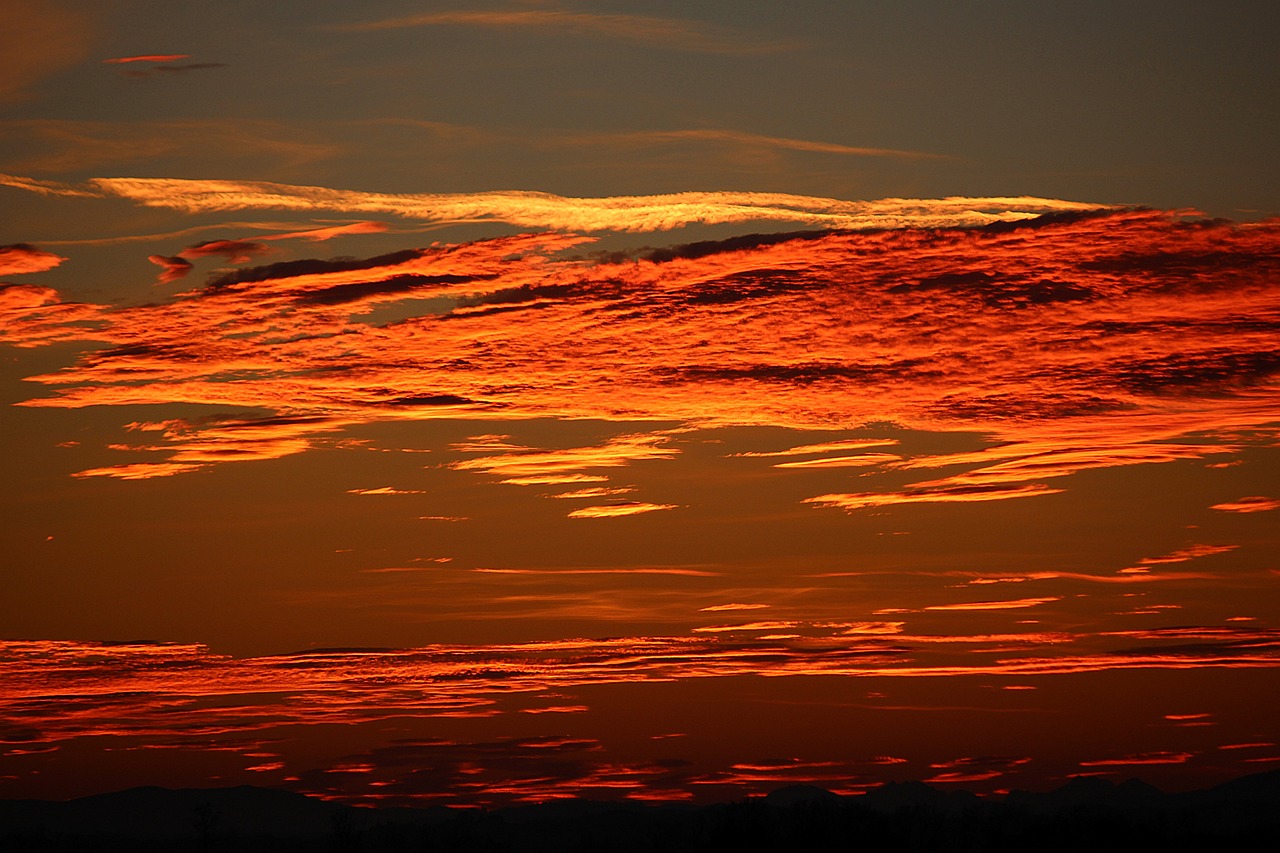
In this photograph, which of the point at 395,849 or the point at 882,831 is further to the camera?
the point at 395,849

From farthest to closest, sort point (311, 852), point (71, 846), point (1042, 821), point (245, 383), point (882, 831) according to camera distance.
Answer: point (311, 852) < point (71, 846) < point (1042, 821) < point (882, 831) < point (245, 383)

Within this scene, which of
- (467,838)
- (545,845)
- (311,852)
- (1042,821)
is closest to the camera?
(1042,821)

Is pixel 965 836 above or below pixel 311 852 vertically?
above

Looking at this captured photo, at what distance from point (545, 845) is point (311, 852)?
98.1 feet

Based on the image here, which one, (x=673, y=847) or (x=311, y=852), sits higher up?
(x=673, y=847)

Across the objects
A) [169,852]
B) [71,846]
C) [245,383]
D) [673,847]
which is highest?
[245,383]

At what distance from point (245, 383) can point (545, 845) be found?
5197 inches

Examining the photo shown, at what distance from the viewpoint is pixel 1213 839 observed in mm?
70500

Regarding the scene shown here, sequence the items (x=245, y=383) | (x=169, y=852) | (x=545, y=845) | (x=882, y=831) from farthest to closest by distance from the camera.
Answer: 1. (x=169, y=852)
2. (x=545, y=845)
3. (x=882, y=831)
4. (x=245, y=383)

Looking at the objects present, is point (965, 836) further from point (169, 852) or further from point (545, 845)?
point (169, 852)

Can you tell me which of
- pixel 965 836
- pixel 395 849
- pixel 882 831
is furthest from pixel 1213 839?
pixel 395 849

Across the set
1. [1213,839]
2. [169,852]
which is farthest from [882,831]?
[169,852]

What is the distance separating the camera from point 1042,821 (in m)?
67.6

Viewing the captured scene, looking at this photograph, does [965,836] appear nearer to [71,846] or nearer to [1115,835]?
[1115,835]
